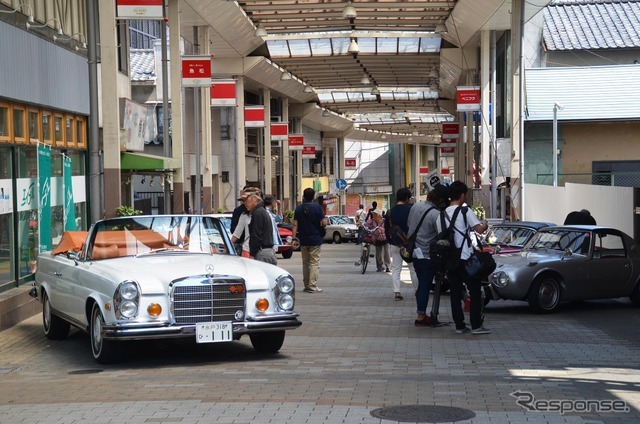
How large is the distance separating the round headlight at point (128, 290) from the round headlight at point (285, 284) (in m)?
1.56

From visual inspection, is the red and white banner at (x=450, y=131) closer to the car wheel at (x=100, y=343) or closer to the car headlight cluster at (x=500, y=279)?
the car headlight cluster at (x=500, y=279)

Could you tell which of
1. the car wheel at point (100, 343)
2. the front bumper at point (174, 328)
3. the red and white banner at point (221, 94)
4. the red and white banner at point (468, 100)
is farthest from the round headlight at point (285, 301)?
the red and white banner at point (468, 100)

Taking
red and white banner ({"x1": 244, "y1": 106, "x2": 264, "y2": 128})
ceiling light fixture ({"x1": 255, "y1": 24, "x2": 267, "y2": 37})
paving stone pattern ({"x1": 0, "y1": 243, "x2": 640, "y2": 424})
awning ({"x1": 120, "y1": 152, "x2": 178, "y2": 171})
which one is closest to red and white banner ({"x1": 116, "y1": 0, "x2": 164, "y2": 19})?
awning ({"x1": 120, "y1": 152, "x2": 178, "y2": 171})

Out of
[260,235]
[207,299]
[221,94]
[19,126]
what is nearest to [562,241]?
[260,235]

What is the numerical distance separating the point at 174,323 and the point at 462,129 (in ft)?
142

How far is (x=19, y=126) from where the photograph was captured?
17969 mm

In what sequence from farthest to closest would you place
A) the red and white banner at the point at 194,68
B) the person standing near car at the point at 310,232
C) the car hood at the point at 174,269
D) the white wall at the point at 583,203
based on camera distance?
the red and white banner at the point at 194,68 < the white wall at the point at 583,203 < the person standing near car at the point at 310,232 < the car hood at the point at 174,269

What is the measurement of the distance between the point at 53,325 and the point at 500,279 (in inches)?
259

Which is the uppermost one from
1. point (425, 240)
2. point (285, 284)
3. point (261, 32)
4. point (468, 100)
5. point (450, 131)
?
point (261, 32)

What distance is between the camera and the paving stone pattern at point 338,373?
26.9ft

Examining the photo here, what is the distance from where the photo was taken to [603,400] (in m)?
8.43

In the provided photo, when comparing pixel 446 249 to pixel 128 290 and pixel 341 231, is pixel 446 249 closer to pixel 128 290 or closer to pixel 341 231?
pixel 128 290

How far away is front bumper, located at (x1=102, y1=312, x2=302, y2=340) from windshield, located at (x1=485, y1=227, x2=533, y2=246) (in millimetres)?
8857

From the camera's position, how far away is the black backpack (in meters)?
13.1
